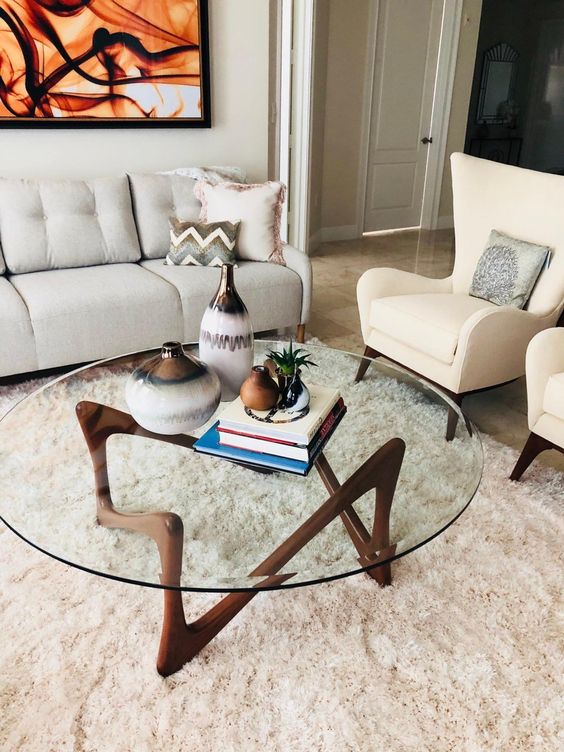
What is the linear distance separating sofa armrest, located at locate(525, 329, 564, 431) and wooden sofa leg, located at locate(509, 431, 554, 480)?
0.24ft

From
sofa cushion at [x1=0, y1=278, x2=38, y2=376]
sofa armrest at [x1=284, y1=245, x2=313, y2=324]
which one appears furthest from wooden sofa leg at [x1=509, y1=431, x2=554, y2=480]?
sofa cushion at [x1=0, y1=278, x2=38, y2=376]

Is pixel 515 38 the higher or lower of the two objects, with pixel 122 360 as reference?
higher

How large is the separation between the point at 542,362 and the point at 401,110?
14.7 ft

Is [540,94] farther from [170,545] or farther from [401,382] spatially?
[170,545]

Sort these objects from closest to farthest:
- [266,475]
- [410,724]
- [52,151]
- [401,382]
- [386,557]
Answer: [386,557] → [410,724] → [266,475] → [401,382] → [52,151]

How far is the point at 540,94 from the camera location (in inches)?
323

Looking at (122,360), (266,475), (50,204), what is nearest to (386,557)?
(266,475)

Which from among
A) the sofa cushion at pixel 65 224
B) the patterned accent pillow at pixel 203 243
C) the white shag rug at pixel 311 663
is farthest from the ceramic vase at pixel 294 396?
the sofa cushion at pixel 65 224

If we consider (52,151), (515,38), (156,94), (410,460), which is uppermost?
A: (515,38)

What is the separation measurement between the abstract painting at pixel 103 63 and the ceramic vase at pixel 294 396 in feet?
8.08

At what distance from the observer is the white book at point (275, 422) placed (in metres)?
1.46

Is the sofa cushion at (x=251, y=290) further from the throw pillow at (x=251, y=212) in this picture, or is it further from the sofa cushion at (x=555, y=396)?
the sofa cushion at (x=555, y=396)

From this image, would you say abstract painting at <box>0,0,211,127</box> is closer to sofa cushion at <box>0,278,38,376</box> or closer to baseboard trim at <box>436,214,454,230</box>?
sofa cushion at <box>0,278,38,376</box>

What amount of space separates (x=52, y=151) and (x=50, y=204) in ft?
1.60
